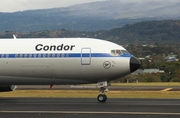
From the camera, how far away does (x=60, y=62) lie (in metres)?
28.6

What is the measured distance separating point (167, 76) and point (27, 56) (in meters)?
55.0

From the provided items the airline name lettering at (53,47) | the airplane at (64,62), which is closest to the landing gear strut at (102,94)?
the airplane at (64,62)

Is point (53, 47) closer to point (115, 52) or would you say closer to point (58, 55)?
point (58, 55)

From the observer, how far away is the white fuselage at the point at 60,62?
27906 millimetres

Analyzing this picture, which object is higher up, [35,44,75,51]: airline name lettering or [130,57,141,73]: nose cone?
[35,44,75,51]: airline name lettering

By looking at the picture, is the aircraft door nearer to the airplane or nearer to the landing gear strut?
the airplane

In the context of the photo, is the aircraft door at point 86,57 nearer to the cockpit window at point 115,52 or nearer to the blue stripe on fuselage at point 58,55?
the blue stripe on fuselage at point 58,55

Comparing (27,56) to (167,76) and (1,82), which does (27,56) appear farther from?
(167,76)

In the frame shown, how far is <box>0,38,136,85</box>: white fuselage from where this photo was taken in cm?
2791

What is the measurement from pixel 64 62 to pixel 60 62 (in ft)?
0.86

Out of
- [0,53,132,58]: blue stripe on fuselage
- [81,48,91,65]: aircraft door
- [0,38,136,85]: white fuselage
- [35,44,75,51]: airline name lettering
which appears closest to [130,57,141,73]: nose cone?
[0,38,136,85]: white fuselage

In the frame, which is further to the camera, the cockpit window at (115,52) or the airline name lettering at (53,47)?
the airline name lettering at (53,47)

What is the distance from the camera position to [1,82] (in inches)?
1175
